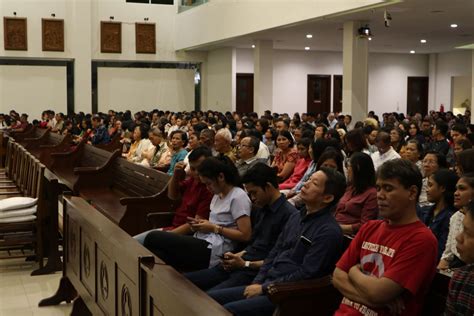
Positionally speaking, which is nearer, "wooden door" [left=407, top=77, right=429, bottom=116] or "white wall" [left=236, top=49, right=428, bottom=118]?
"white wall" [left=236, top=49, right=428, bottom=118]

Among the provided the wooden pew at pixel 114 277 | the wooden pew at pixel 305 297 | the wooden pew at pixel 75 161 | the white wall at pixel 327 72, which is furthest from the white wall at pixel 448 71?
the wooden pew at pixel 305 297

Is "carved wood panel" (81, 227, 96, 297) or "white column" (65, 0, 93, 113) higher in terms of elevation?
"white column" (65, 0, 93, 113)

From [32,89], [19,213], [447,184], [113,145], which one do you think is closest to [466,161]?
[447,184]

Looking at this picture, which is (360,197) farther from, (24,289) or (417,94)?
(417,94)

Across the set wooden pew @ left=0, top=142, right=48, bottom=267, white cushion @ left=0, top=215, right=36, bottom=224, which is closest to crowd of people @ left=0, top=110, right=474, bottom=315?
wooden pew @ left=0, top=142, right=48, bottom=267

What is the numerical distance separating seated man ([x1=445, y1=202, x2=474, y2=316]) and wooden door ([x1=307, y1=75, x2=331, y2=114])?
21.6m

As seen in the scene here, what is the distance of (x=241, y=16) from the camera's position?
56.3ft

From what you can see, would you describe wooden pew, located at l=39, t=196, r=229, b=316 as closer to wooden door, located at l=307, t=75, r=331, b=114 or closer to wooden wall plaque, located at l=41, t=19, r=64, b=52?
wooden wall plaque, located at l=41, t=19, r=64, b=52

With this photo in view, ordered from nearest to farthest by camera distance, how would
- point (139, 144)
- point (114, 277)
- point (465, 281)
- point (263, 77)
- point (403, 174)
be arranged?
point (465, 281) < point (403, 174) < point (114, 277) < point (139, 144) < point (263, 77)

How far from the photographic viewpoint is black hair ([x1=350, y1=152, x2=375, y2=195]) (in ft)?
15.0

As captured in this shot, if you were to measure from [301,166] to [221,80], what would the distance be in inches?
597

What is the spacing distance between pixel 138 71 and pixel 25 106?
4172 millimetres

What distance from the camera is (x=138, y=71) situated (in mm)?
23297

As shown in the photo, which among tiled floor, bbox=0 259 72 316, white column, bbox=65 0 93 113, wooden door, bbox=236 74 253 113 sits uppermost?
white column, bbox=65 0 93 113
